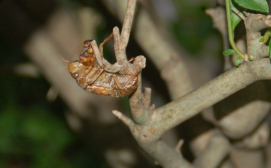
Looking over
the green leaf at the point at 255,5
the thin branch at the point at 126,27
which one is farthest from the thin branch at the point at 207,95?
the thin branch at the point at 126,27

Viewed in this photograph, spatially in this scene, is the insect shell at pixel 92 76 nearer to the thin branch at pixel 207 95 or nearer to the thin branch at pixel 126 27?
the thin branch at pixel 207 95

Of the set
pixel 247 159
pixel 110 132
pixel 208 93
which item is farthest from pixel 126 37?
pixel 247 159

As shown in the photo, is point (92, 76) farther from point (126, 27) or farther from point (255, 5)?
point (255, 5)

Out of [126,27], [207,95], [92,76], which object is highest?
[126,27]

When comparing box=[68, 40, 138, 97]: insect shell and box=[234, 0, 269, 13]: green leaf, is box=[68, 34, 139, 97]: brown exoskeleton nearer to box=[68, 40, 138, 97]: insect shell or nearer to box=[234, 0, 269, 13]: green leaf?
box=[68, 40, 138, 97]: insect shell

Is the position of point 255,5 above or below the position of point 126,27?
below

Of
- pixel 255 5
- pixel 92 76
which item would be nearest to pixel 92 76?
pixel 92 76

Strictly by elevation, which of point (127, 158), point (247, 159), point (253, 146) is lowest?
point (247, 159)

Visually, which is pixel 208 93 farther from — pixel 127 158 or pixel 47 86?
pixel 47 86

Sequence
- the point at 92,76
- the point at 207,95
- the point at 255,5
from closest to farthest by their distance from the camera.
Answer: the point at 255,5 → the point at 207,95 → the point at 92,76

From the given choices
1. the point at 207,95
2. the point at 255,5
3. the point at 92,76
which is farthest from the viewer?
the point at 92,76

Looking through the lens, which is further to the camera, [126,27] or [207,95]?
[207,95]
